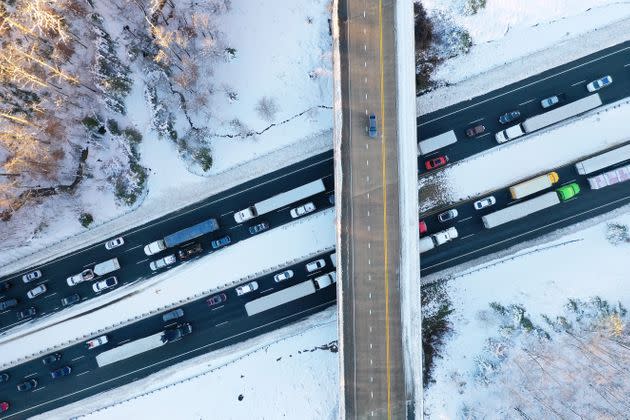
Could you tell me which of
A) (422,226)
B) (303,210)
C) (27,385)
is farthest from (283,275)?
(27,385)

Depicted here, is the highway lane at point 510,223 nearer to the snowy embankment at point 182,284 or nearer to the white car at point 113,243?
the snowy embankment at point 182,284

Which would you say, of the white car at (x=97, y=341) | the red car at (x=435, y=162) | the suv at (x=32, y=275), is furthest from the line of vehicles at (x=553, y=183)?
the suv at (x=32, y=275)

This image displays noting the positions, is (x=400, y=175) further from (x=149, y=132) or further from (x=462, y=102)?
(x=149, y=132)

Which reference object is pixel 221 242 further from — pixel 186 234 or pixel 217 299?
pixel 217 299

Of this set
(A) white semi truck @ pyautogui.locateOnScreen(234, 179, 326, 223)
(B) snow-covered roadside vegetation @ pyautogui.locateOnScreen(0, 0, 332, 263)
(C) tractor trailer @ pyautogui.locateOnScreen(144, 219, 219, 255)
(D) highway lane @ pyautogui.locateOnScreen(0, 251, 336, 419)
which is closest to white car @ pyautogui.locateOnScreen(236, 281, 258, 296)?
(D) highway lane @ pyautogui.locateOnScreen(0, 251, 336, 419)

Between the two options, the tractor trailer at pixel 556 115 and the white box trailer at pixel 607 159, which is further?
the tractor trailer at pixel 556 115

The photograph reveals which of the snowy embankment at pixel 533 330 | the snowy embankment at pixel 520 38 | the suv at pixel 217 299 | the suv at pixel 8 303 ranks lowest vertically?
the snowy embankment at pixel 533 330
